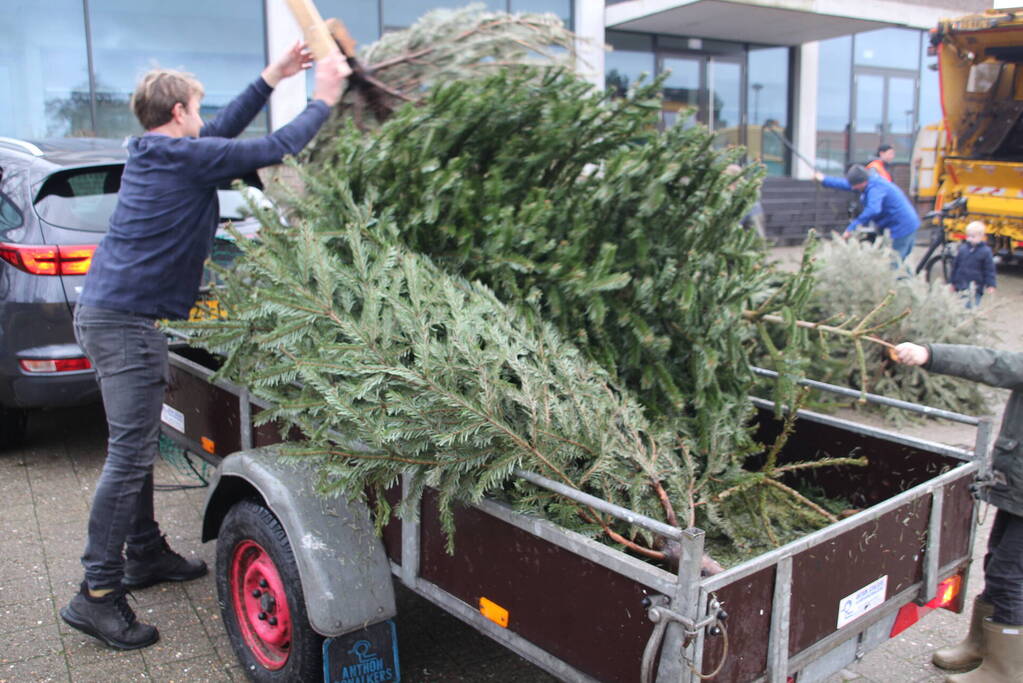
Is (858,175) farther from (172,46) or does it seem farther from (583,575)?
(172,46)

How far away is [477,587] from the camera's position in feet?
8.02

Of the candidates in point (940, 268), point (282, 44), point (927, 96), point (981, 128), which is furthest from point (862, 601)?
point (927, 96)

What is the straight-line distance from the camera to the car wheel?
17.6ft

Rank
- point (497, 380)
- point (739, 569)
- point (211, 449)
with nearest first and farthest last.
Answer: point (739, 569), point (497, 380), point (211, 449)

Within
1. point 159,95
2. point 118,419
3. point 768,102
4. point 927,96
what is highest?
point 927,96

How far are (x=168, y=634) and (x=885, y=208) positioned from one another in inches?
321

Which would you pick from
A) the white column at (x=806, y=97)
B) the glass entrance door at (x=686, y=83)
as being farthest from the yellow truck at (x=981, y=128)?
the white column at (x=806, y=97)

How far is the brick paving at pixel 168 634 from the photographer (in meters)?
3.31

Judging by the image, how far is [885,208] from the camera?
30.2ft

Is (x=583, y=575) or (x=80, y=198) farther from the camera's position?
(x=80, y=198)

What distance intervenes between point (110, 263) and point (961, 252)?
8.55 m

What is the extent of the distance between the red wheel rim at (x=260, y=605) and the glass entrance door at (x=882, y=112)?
1870 centimetres

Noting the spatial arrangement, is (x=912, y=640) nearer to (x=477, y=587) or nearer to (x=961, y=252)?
(x=477, y=587)

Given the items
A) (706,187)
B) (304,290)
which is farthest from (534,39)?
(304,290)
